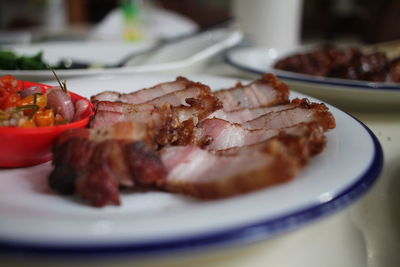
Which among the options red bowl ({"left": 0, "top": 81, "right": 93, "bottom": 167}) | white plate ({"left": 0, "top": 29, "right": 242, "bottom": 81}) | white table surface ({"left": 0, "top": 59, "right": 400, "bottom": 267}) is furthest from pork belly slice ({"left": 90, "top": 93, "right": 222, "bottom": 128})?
white plate ({"left": 0, "top": 29, "right": 242, "bottom": 81})

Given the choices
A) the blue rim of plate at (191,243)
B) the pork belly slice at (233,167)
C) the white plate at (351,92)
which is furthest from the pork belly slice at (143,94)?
the blue rim of plate at (191,243)

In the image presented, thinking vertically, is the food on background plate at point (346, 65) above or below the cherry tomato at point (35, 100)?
below

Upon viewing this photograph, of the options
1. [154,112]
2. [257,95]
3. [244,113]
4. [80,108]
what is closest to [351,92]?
[257,95]

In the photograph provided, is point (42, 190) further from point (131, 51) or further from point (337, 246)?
point (131, 51)

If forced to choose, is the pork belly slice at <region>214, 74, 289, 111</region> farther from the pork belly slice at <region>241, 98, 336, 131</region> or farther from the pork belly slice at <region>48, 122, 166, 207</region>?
the pork belly slice at <region>48, 122, 166, 207</region>

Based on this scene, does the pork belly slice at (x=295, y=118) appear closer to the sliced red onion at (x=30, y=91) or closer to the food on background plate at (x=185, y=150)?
the food on background plate at (x=185, y=150)

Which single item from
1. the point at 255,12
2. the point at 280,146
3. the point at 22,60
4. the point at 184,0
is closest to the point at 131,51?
the point at 22,60
